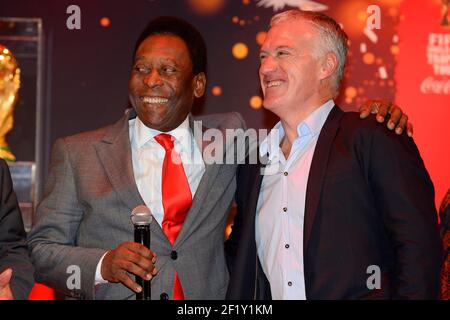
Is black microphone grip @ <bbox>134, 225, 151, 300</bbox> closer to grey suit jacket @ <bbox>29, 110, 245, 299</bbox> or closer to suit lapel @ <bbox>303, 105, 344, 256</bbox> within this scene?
grey suit jacket @ <bbox>29, 110, 245, 299</bbox>

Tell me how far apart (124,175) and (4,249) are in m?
0.56

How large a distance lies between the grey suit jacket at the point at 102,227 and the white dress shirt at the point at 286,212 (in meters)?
0.25

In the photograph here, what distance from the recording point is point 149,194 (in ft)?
9.89

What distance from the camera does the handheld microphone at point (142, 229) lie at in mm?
2459

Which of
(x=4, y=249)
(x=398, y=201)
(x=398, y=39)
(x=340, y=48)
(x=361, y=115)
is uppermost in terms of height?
(x=398, y=39)

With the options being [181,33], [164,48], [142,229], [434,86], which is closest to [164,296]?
[142,229]

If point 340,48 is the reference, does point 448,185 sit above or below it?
below

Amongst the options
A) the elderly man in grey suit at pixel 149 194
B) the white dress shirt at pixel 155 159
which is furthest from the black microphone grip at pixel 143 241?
the white dress shirt at pixel 155 159

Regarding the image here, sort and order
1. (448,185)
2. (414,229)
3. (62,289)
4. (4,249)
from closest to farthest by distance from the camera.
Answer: (414,229) → (4,249) → (62,289) → (448,185)

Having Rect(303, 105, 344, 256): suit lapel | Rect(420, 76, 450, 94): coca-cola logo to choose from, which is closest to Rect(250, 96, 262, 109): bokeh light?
Rect(420, 76, 450, 94): coca-cola logo

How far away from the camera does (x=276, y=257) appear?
2.78 m

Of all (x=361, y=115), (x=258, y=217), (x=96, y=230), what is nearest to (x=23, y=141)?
(x=96, y=230)

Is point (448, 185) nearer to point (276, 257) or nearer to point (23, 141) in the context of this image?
point (276, 257)

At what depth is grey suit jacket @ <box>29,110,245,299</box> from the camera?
9.52 feet
